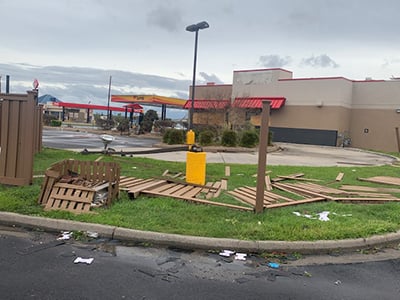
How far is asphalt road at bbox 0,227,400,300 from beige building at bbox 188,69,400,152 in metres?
31.1

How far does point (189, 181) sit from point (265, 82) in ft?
117

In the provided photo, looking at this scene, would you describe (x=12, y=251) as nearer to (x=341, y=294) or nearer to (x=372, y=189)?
(x=341, y=294)

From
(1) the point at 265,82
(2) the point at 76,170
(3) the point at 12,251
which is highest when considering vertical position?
(1) the point at 265,82

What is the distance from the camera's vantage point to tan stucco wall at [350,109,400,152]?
37.7m

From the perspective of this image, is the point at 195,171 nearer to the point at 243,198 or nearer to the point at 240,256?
the point at 243,198

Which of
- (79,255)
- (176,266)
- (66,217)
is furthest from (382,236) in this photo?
(66,217)

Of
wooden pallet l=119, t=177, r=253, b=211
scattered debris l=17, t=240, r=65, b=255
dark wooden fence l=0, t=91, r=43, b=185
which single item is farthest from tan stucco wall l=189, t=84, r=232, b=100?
scattered debris l=17, t=240, r=65, b=255

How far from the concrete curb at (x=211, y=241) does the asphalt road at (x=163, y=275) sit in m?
0.19

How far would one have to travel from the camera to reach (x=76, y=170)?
761 centimetres

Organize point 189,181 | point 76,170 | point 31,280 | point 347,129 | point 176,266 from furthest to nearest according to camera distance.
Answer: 1. point 347,129
2. point 189,181
3. point 76,170
4. point 176,266
5. point 31,280

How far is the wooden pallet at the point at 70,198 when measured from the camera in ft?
21.9

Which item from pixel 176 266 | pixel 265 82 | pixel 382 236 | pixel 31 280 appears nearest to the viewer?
pixel 31 280

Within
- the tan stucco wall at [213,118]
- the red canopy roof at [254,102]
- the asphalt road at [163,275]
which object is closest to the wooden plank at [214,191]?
the asphalt road at [163,275]

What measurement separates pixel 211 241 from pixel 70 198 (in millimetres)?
2758
